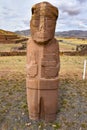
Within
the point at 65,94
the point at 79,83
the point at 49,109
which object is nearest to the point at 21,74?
the point at 79,83

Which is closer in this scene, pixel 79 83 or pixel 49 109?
pixel 49 109

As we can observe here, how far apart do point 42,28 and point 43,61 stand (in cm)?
79

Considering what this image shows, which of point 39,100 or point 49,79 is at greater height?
point 49,79

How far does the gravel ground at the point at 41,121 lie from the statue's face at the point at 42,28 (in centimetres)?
210

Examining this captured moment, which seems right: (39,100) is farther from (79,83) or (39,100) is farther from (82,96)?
(79,83)

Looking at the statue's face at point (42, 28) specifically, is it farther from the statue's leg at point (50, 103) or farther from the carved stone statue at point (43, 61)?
the statue's leg at point (50, 103)

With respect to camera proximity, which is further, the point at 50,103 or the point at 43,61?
the point at 50,103

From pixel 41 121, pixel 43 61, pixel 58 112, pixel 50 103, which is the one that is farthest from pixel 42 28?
pixel 58 112

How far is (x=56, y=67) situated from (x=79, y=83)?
4.82 metres

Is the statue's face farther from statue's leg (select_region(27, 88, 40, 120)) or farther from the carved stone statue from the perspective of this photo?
statue's leg (select_region(27, 88, 40, 120))

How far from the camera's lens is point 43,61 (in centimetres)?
562

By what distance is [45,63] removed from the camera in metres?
5.62

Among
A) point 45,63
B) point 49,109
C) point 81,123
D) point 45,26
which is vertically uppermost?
point 45,26

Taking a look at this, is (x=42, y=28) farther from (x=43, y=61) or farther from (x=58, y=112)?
(x=58, y=112)
